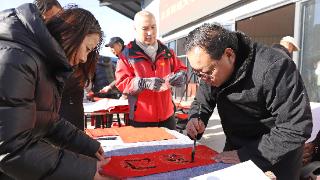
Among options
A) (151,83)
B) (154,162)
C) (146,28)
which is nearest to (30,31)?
(154,162)

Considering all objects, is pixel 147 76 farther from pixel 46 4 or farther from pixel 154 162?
pixel 154 162

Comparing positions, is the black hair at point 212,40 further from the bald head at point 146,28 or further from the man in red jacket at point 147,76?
the bald head at point 146,28

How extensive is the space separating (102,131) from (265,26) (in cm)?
1159

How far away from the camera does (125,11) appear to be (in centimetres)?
2020

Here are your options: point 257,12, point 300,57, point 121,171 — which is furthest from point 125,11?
point 121,171

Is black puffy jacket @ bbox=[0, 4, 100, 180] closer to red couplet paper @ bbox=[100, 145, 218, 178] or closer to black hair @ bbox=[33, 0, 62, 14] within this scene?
red couplet paper @ bbox=[100, 145, 218, 178]

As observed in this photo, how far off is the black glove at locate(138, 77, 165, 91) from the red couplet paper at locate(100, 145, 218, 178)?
0.84 metres

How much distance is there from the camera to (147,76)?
2730mm

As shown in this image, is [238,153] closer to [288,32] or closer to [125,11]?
[288,32]

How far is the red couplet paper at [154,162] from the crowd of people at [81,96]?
0.07 m

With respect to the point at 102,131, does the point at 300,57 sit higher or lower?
higher

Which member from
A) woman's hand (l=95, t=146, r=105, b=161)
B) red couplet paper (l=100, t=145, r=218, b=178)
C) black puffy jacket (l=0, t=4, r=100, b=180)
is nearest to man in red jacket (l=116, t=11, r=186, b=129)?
red couplet paper (l=100, t=145, r=218, b=178)

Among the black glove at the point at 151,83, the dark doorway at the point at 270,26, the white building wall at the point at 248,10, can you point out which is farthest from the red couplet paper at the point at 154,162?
the dark doorway at the point at 270,26

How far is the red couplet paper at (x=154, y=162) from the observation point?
1397mm
